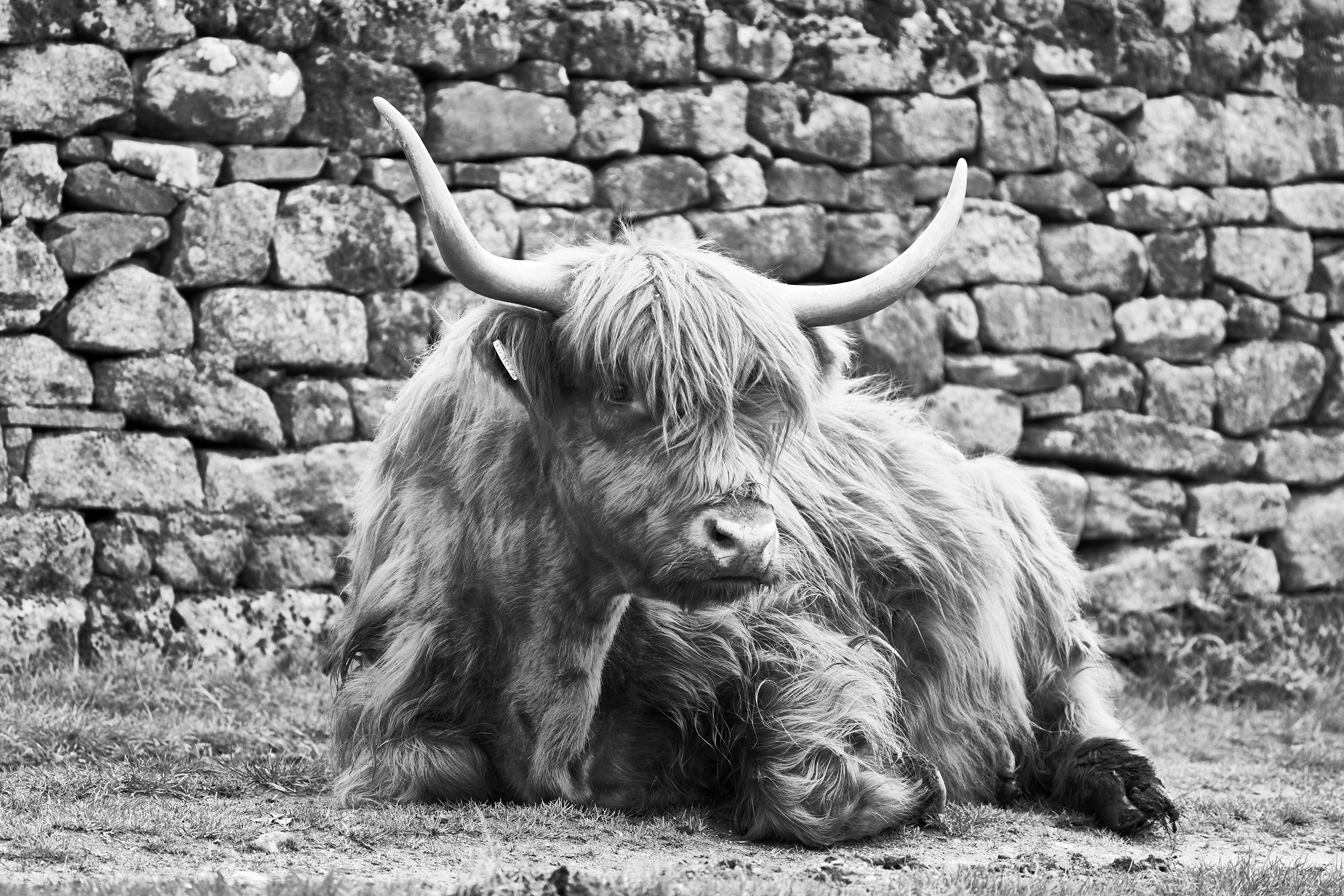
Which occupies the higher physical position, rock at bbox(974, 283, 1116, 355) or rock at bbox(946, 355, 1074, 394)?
rock at bbox(974, 283, 1116, 355)

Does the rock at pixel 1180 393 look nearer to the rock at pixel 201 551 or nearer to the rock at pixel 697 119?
the rock at pixel 697 119

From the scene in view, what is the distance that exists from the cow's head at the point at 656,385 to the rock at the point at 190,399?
226 cm

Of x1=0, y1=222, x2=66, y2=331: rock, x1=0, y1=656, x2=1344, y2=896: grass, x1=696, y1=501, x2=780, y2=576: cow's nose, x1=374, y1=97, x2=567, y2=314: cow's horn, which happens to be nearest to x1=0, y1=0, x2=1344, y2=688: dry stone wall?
x1=0, y1=222, x2=66, y2=331: rock

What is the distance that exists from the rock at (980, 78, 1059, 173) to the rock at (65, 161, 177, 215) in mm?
3510

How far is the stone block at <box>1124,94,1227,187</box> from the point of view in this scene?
24.2 ft

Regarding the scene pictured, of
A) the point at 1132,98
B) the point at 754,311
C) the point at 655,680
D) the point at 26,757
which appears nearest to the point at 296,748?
the point at 26,757

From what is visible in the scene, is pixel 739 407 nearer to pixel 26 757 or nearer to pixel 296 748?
pixel 296 748

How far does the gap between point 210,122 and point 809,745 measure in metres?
3.30

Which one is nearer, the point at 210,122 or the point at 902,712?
the point at 902,712

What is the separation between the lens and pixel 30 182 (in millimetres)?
5270

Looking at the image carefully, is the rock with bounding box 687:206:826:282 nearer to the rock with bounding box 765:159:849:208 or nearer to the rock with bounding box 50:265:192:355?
the rock with bounding box 765:159:849:208

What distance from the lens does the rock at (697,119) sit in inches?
249

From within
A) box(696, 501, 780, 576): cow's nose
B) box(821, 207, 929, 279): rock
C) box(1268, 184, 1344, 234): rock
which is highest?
box(1268, 184, 1344, 234): rock

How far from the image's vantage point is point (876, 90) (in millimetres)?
6785
